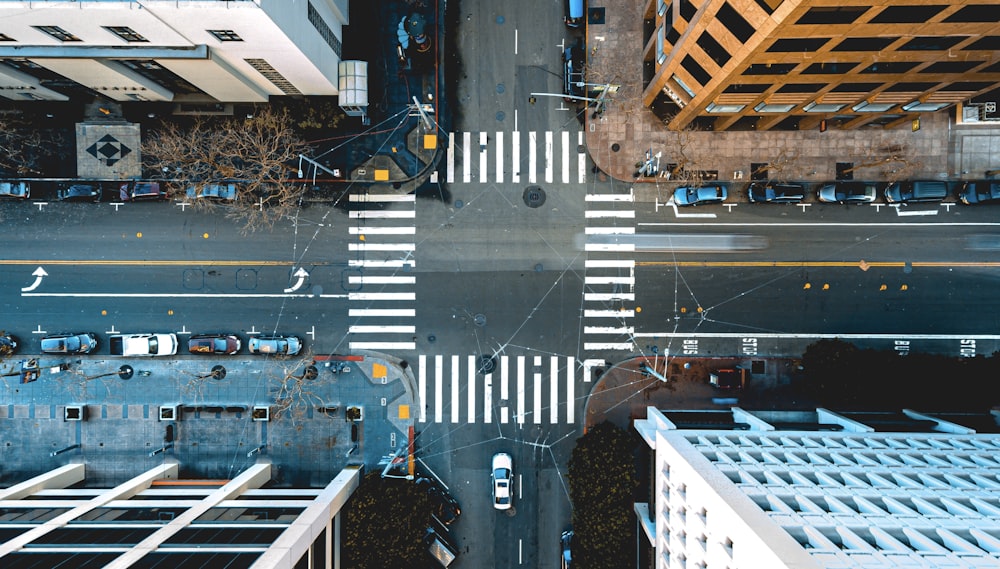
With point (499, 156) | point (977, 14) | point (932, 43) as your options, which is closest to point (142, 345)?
point (499, 156)

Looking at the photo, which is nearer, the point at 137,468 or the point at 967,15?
the point at 967,15

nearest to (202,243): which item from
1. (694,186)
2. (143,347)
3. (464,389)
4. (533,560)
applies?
(143,347)

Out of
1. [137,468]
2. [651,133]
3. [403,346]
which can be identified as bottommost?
[137,468]

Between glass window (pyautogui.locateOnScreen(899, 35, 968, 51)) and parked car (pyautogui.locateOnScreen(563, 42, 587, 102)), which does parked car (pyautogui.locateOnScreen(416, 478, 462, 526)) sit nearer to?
parked car (pyautogui.locateOnScreen(563, 42, 587, 102))

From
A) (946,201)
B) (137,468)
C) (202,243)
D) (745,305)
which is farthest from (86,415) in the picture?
(946,201)

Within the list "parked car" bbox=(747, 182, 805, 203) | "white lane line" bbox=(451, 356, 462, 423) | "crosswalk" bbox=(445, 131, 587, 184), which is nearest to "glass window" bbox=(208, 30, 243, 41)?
"crosswalk" bbox=(445, 131, 587, 184)

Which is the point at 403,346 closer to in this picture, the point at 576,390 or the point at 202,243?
the point at 576,390

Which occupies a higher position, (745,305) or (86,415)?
(745,305)
